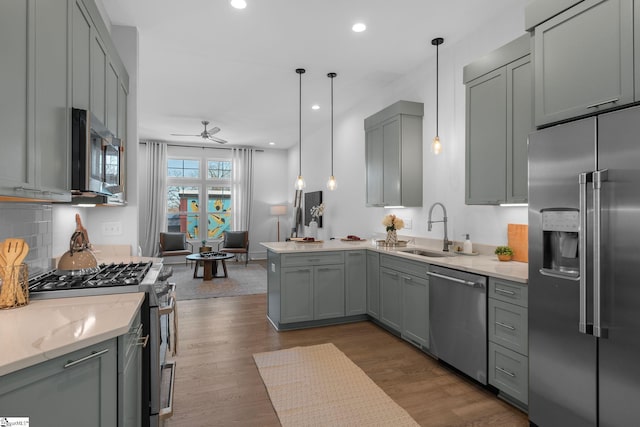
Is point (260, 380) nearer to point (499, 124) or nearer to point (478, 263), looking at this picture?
point (478, 263)

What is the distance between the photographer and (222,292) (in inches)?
227

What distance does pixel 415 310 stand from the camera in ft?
11.0

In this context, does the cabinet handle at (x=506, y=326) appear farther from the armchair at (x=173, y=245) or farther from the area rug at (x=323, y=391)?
the armchair at (x=173, y=245)

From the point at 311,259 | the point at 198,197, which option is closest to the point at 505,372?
the point at 311,259

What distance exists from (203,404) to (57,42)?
90.4 inches

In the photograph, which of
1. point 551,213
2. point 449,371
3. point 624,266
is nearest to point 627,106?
point 551,213

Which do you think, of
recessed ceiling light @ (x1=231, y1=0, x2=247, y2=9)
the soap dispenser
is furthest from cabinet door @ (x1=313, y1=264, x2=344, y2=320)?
recessed ceiling light @ (x1=231, y1=0, x2=247, y2=9)

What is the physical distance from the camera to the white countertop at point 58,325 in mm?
1081

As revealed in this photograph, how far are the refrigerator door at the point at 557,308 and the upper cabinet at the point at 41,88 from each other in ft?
8.43

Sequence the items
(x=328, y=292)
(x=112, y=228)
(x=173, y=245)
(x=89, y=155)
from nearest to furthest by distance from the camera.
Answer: (x=89, y=155) < (x=112, y=228) < (x=328, y=292) < (x=173, y=245)

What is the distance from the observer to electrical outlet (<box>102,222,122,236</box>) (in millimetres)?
3320

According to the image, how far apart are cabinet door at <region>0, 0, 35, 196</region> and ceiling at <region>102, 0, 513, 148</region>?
1.97 meters

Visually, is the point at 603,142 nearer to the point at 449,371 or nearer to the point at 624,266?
the point at 624,266

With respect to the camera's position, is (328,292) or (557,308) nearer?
(557,308)
